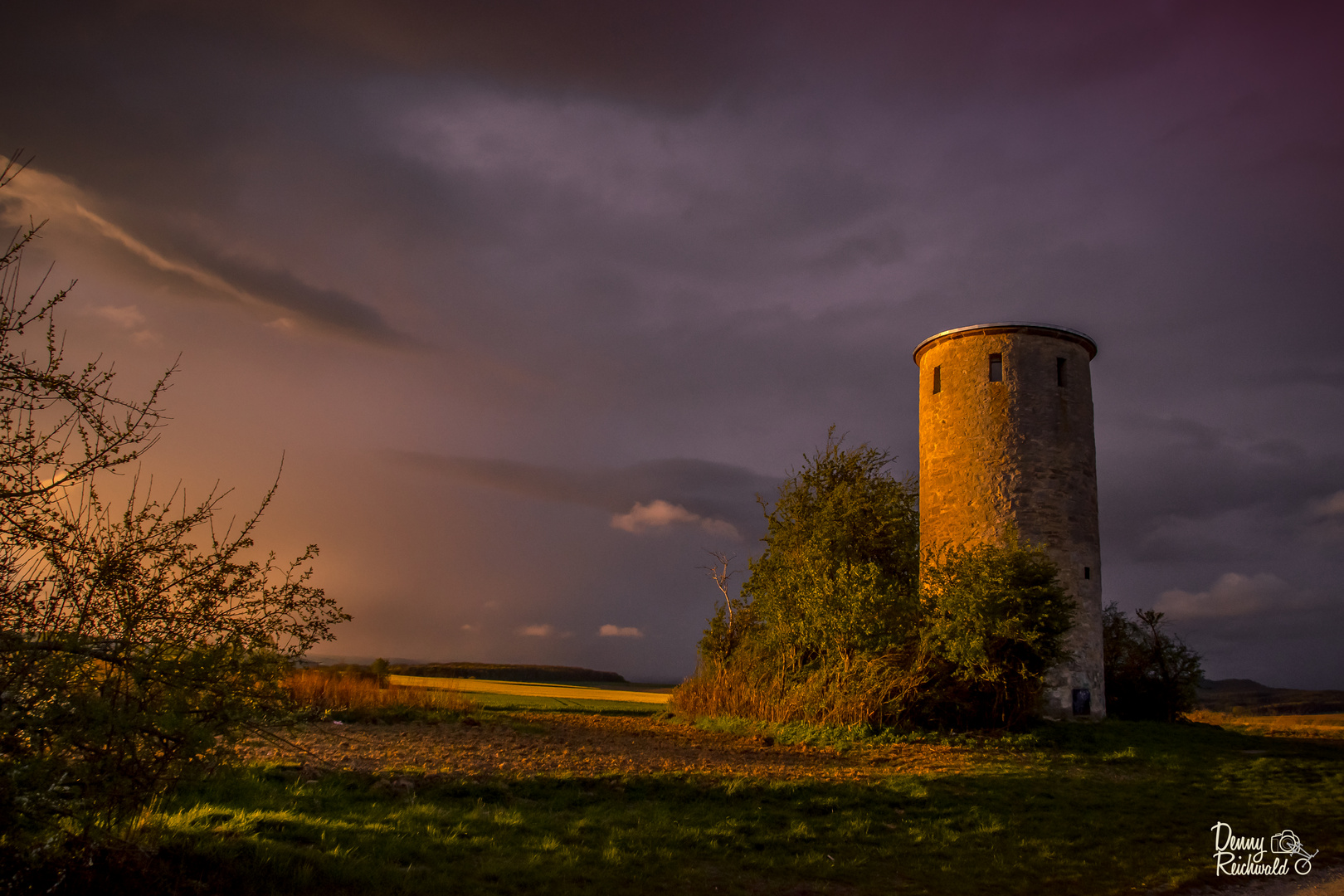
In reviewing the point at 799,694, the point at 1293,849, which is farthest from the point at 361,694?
the point at 1293,849

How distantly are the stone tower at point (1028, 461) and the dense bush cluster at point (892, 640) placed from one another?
4.14 ft

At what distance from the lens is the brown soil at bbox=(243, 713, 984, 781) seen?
1086 cm

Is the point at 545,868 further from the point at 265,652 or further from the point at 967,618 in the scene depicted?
the point at 967,618

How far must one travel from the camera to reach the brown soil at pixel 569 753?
10.9 metres

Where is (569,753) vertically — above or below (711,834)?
below

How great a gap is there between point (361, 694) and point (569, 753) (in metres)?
8.56

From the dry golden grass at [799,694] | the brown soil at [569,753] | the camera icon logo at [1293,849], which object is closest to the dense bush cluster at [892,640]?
the dry golden grass at [799,694]

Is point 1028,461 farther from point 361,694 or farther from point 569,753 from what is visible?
point 361,694

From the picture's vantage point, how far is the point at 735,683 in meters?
21.7

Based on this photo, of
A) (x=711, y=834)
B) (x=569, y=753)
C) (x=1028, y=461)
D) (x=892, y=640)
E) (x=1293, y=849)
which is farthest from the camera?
(x=1028, y=461)

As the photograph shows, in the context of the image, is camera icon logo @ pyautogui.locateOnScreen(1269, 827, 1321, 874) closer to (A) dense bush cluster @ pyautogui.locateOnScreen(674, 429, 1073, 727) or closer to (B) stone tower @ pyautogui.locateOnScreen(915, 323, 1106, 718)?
(A) dense bush cluster @ pyautogui.locateOnScreen(674, 429, 1073, 727)

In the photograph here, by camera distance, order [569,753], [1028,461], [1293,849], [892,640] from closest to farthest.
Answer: [1293,849] < [569,753] < [892,640] < [1028,461]

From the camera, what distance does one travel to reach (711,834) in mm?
8258

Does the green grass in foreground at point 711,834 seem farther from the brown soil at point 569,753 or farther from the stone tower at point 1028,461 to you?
the stone tower at point 1028,461
